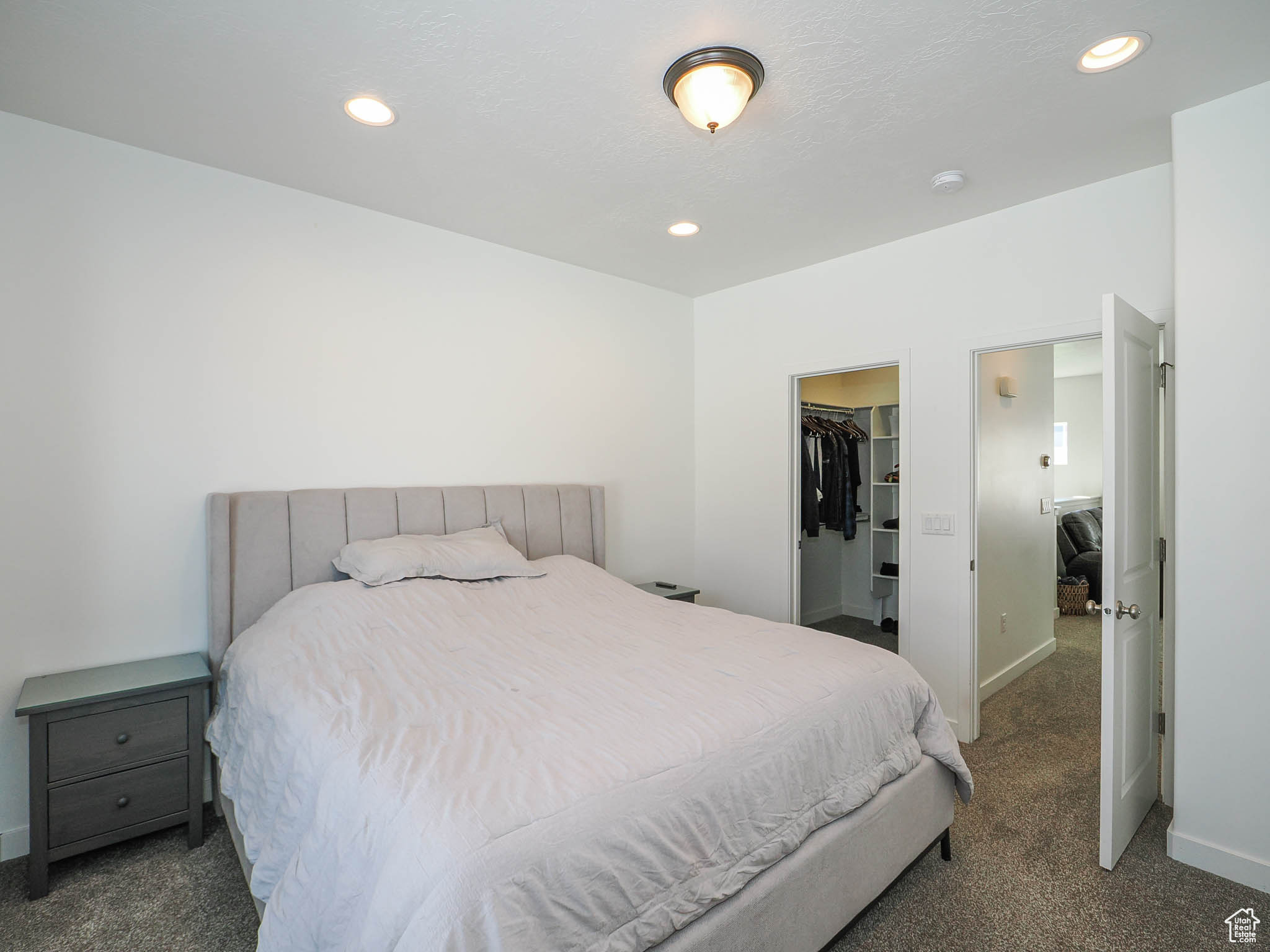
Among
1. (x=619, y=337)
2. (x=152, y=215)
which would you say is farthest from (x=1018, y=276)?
(x=152, y=215)

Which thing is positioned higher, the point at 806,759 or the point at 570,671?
the point at 570,671

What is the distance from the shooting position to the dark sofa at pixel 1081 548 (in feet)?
19.4

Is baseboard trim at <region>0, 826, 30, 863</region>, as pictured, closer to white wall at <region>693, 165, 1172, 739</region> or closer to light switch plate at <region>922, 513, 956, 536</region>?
white wall at <region>693, 165, 1172, 739</region>

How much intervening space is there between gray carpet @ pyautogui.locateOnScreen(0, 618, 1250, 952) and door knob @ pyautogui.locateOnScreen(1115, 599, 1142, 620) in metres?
0.87

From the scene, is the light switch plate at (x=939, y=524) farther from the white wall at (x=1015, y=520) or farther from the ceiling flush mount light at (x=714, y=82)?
the ceiling flush mount light at (x=714, y=82)

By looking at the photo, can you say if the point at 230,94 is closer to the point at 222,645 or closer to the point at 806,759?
the point at 222,645

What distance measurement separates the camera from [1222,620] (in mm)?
2092

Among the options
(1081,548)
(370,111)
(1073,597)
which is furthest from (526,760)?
(1081,548)

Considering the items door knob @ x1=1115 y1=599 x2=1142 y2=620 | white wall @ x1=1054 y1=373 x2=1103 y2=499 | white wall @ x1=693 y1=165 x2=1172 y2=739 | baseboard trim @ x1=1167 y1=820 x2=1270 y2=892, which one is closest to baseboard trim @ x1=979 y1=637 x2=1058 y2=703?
white wall @ x1=693 y1=165 x2=1172 y2=739

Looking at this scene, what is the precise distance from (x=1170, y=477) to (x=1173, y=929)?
157 cm

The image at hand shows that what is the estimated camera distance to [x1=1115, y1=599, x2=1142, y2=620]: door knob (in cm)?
211

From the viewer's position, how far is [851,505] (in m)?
5.38

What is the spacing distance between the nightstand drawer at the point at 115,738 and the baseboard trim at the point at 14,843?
0.42 meters

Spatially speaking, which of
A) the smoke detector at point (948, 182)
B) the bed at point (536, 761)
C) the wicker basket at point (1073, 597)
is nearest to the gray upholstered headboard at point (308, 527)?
the bed at point (536, 761)
